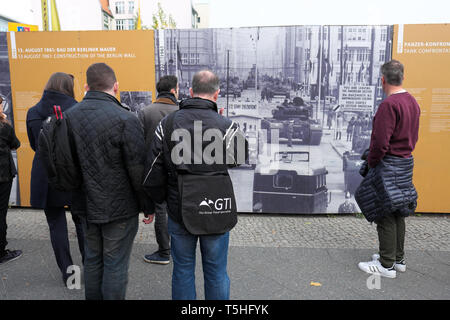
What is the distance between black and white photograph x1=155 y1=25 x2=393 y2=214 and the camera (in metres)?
5.13

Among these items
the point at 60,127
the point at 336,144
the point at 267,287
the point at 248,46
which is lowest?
the point at 267,287

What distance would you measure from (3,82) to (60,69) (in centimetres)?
96

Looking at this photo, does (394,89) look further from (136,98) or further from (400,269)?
(136,98)

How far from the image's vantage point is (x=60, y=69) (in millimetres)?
5449

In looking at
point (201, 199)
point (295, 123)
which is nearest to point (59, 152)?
point (201, 199)

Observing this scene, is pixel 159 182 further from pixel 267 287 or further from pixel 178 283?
pixel 267 287

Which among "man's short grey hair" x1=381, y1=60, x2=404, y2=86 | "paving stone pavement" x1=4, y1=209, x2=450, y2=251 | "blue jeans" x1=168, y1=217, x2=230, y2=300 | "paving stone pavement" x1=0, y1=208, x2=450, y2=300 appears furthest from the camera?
"paving stone pavement" x1=4, y1=209, x2=450, y2=251

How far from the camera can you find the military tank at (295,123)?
5.27 meters

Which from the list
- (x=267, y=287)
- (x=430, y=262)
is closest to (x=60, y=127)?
(x=267, y=287)

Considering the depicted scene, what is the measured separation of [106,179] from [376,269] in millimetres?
2826

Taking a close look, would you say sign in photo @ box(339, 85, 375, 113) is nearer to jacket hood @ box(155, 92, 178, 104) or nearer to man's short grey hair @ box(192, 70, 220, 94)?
jacket hood @ box(155, 92, 178, 104)

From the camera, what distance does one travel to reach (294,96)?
17.2 feet

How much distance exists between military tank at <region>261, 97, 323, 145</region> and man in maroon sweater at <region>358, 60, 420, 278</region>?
5.70 feet

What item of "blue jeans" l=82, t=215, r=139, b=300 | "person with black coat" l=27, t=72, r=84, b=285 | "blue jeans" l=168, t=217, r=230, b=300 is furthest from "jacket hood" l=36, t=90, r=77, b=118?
"blue jeans" l=168, t=217, r=230, b=300
